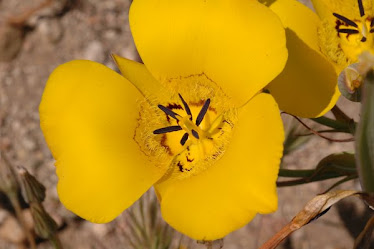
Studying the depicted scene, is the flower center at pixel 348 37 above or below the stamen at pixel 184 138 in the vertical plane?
above

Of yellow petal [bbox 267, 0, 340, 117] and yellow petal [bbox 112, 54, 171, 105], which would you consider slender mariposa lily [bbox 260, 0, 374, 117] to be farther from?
yellow petal [bbox 112, 54, 171, 105]

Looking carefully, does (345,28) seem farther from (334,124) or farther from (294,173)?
(294,173)

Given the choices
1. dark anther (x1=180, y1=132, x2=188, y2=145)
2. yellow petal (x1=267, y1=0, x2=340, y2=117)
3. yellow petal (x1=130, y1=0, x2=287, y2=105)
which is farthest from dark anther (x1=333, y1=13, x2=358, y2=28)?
dark anther (x1=180, y1=132, x2=188, y2=145)

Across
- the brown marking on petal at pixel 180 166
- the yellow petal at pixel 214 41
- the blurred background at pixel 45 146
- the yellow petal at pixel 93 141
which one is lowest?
the blurred background at pixel 45 146

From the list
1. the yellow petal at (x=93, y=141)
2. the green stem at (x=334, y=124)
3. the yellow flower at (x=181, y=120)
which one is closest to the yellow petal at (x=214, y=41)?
the yellow flower at (x=181, y=120)

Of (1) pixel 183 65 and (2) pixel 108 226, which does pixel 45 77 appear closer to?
(2) pixel 108 226

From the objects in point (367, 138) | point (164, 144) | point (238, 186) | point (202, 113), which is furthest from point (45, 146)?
point (367, 138)

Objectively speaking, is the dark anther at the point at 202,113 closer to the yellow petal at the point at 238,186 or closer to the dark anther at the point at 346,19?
the yellow petal at the point at 238,186
